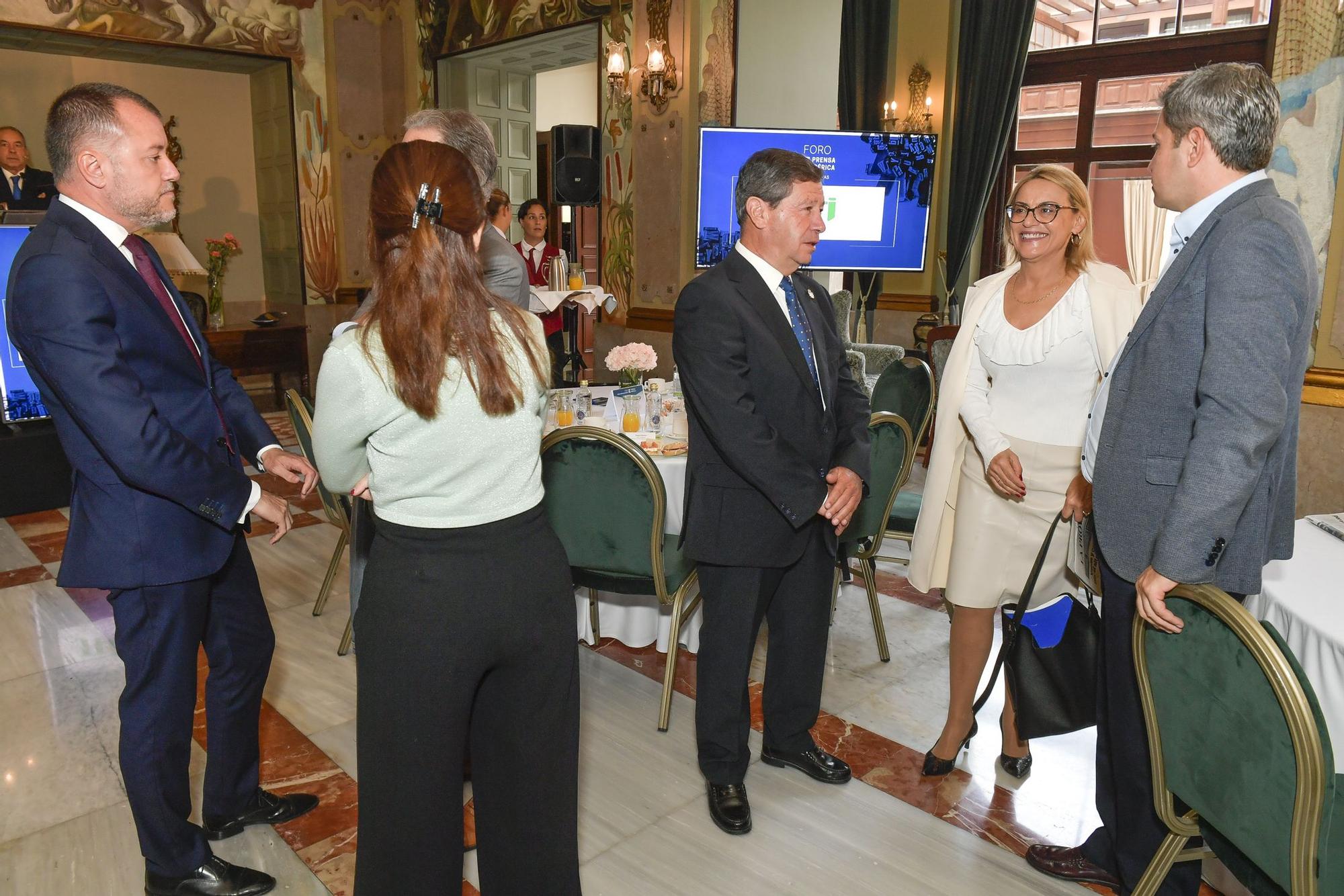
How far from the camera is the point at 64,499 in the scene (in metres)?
5.15

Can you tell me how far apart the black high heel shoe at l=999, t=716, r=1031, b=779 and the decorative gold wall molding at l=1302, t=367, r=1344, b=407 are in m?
1.99

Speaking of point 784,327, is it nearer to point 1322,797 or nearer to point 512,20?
point 1322,797

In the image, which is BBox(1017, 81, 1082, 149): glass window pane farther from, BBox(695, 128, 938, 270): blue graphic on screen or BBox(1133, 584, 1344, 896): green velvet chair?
BBox(1133, 584, 1344, 896): green velvet chair

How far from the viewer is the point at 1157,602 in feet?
5.11

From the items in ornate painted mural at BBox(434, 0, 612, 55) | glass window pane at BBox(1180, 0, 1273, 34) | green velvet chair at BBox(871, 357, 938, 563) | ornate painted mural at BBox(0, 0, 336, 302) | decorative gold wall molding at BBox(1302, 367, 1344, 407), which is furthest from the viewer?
ornate painted mural at BBox(0, 0, 336, 302)

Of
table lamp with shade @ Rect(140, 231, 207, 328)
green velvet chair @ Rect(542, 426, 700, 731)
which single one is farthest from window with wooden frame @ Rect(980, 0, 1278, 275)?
table lamp with shade @ Rect(140, 231, 207, 328)

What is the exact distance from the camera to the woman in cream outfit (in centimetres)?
227

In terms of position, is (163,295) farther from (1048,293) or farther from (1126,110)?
(1126,110)

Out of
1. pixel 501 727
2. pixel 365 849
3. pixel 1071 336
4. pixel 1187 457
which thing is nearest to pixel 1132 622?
pixel 1187 457

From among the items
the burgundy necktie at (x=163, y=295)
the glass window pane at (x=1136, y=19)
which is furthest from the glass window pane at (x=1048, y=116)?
the burgundy necktie at (x=163, y=295)

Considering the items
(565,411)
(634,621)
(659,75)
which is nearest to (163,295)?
(565,411)

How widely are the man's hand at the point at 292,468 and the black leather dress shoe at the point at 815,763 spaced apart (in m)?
1.46

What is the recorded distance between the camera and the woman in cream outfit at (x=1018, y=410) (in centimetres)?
227

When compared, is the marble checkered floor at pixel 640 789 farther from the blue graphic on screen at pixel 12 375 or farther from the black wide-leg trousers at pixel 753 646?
the blue graphic on screen at pixel 12 375
